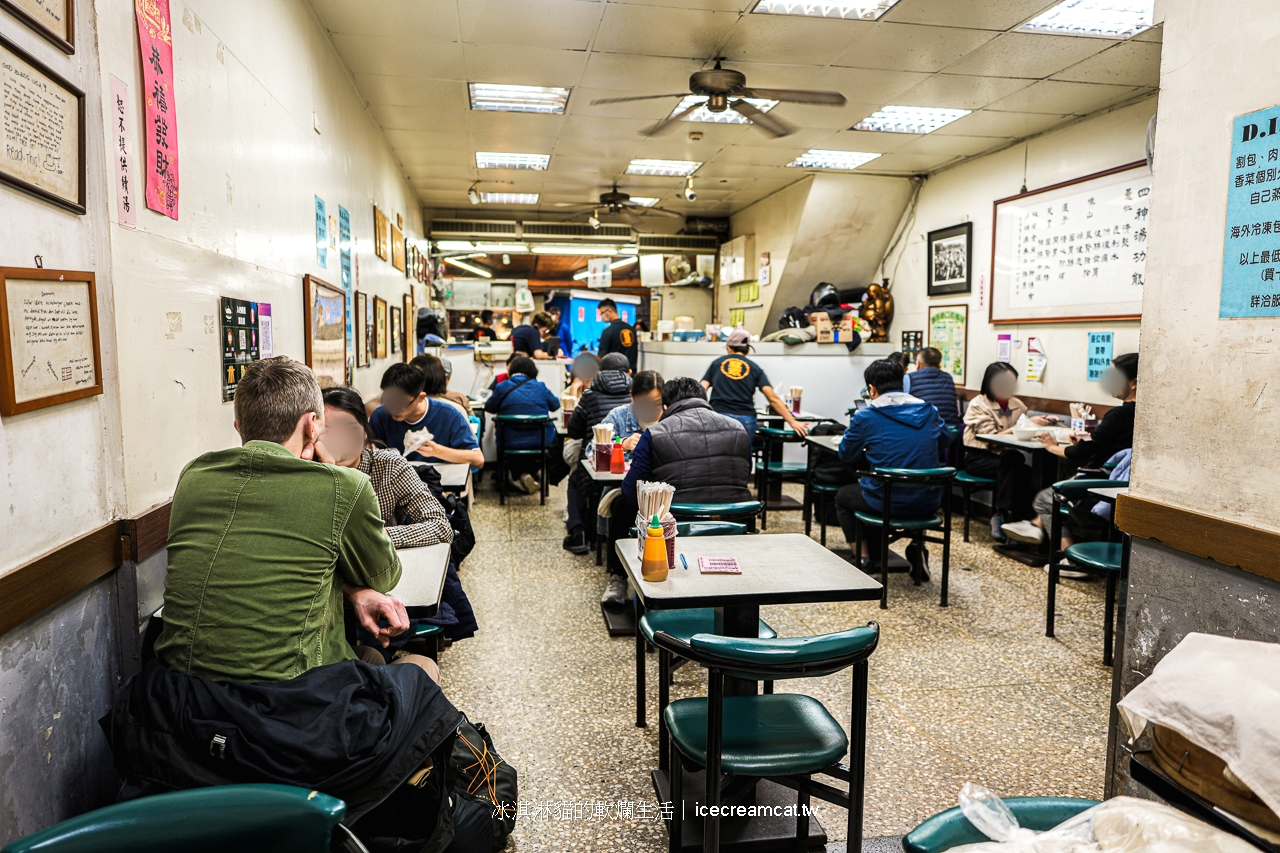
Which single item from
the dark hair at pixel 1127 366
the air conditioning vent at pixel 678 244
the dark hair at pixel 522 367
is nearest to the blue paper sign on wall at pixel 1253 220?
the dark hair at pixel 1127 366

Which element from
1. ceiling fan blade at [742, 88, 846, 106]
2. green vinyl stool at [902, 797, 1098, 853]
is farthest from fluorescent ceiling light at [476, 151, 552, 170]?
green vinyl stool at [902, 797, 1098, 853]

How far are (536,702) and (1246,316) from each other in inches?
104

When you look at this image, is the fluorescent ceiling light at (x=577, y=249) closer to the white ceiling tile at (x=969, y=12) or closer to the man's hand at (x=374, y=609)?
the white ceiling tile at (x=969, y=12)

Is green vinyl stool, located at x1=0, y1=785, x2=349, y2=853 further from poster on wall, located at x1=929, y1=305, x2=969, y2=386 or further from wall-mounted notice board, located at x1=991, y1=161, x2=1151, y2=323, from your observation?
poster on wall, located at x1=929, y1=305, x2=969, y2=386

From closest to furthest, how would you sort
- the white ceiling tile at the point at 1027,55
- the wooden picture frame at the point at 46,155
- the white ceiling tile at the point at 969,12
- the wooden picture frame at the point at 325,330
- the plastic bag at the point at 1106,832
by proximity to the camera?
the plastic bag at the point at 1106,832 → the wooden picture frame at the point at 46,155 → the wooden picture frame at the point at 325,330 → the white ceiling tile at the point at 969,12 → the white ceiling tile at the point at 1027,55

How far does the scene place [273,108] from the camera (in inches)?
131

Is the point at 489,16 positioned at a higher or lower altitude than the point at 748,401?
higher

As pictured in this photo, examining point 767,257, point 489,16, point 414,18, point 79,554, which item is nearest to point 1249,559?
point 79,554

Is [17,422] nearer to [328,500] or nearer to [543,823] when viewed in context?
[328,500]

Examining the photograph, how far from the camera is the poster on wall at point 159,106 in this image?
2051 mm

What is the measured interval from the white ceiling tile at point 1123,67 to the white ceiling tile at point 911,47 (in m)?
0.85

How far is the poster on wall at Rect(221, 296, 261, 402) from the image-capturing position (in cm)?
264

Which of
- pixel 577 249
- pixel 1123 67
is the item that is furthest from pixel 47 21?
pixel 577 249

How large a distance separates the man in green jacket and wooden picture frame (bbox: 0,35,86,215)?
628mm
